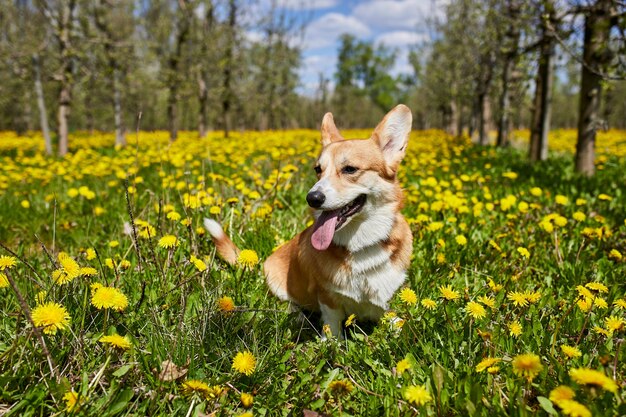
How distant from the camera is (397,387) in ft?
6.26

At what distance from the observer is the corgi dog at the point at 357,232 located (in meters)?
2.45

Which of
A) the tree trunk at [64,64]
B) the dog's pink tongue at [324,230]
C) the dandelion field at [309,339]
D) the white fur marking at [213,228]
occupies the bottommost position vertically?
the dandelion field at [309,339]

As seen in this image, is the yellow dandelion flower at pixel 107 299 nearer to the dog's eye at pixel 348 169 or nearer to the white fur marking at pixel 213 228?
the white fur marking at pixel 213 228

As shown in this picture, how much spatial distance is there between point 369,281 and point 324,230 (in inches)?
17.1

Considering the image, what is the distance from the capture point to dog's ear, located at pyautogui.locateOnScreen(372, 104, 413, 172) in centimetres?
275

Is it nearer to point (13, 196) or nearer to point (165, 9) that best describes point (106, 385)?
point (13, 196)

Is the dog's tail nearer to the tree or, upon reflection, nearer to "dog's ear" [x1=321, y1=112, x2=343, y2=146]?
"dog's ear" [x1=321, y1=112, x2=343, y2=146]

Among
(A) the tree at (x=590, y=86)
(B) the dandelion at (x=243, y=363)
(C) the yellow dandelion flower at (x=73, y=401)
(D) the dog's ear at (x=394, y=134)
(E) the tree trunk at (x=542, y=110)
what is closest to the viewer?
(C) the yellow dandelion flower at (x=73, y=401)

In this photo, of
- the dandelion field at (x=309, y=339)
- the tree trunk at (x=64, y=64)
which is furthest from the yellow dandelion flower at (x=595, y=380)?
the tree trunk at (x=64, y=64)

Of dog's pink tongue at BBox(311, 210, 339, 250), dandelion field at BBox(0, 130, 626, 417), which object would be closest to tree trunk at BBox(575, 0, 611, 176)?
dandelion field at BBox(0, 130, 626, 417)

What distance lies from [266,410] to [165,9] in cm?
2815

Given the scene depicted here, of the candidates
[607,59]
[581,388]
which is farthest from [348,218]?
→ [607,59]

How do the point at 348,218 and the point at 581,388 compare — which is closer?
the point at 581,388

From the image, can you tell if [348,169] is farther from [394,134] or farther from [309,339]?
[309,339]
